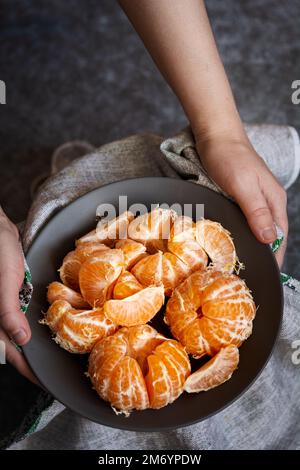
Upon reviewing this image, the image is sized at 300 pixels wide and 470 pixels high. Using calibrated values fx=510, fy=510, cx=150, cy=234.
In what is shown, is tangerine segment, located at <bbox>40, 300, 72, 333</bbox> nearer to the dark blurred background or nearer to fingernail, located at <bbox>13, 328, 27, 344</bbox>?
fingernail, located at <bbox>13, 328, 27, 344</bbox>

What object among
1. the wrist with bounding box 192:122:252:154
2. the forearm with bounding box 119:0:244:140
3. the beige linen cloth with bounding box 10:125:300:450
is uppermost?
the forearm with bounding box 119:0:244:140

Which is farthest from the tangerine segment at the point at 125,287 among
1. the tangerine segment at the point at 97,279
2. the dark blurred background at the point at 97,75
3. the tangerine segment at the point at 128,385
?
the dark blurred background at the point at 97,75

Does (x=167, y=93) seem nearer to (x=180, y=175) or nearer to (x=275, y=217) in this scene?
(x=180, y=175)

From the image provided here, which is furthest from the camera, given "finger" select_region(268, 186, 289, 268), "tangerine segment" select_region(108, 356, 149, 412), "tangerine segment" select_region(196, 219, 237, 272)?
"finger" select_region(268, 186, 289, 268)

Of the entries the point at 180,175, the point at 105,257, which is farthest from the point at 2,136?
the point at 105,257

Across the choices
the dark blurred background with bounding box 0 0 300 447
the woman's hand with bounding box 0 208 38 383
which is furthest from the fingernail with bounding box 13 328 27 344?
the dark blurred background with bounding box 0 0 300 447

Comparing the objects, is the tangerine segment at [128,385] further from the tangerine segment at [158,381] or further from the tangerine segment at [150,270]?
the tangerine segment at [150,270]

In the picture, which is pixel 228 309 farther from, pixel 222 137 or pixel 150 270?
pixel 222 137
